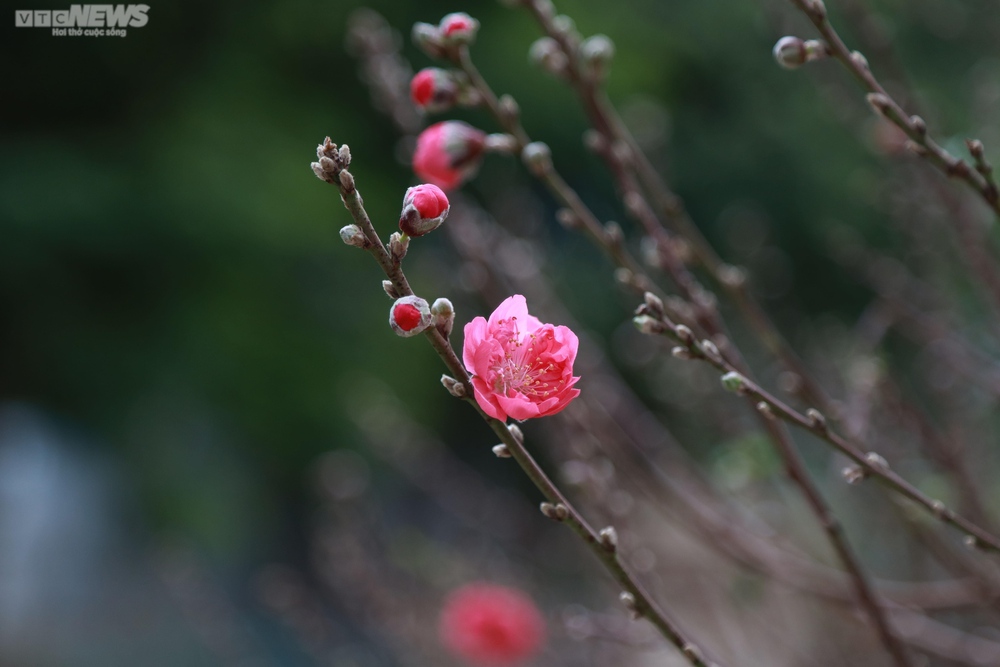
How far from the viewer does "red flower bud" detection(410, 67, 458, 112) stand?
0.83 metres

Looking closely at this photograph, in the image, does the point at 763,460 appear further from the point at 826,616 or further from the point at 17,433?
the point at 17,433

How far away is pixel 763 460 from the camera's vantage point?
103 centimetres

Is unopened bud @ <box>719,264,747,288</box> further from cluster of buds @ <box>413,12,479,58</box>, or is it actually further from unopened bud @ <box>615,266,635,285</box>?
cluster of buds @ <box>413,12,479,58</box>

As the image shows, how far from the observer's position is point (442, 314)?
0.50 meters

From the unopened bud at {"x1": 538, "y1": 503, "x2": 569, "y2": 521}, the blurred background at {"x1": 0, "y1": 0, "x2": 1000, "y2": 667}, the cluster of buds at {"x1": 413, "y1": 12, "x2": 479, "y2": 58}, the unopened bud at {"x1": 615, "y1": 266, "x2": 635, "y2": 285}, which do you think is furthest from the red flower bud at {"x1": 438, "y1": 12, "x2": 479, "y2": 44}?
the blurred background at {"x1": 0, "y1": 0, "x2": 1000, "y2": 667}

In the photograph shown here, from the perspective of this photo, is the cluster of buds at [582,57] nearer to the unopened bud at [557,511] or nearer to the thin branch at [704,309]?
the thin branch at [704,309]

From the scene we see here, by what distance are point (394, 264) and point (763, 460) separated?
71 centimetres

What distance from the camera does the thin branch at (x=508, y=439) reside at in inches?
18.1

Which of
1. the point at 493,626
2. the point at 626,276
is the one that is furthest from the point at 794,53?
the point at 493,626

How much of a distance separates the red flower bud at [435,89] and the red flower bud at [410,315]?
413mm

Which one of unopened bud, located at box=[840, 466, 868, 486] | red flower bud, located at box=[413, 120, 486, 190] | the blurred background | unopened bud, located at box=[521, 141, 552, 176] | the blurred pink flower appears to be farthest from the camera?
the blurred background

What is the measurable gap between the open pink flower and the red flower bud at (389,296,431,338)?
0.06 metres

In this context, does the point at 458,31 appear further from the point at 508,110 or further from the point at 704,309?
the point at 704,309


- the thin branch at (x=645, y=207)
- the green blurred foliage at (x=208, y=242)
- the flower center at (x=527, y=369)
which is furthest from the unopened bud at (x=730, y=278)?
the green blurred foliage at (x=208, y=242)
